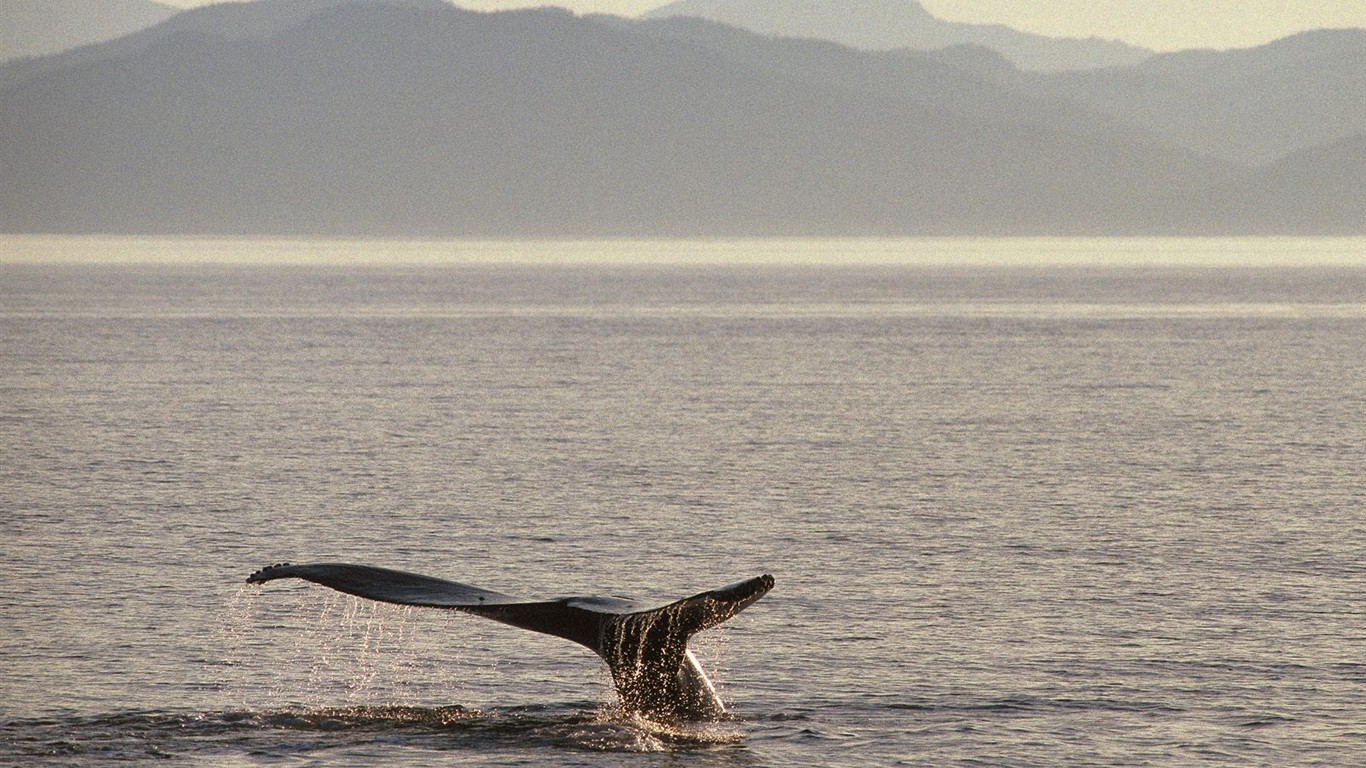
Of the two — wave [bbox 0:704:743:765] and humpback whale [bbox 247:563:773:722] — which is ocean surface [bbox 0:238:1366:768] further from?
humpback whale [bbox 247:563:773:722]

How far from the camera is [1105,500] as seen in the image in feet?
123

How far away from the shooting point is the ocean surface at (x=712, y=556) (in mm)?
19234

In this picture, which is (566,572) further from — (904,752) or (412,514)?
(904,752)

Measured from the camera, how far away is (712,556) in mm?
29812

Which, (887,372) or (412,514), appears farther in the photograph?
(887,372)

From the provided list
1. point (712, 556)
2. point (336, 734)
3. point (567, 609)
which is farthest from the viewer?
point (712, 556)

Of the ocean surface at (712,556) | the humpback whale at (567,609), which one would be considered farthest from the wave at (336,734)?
the humpback whale at (567,609)

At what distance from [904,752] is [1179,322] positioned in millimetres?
104157

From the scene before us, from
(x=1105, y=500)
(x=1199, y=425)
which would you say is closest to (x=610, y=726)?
(x=1105, y=500)

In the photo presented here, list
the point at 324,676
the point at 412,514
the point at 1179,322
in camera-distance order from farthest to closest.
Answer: the point at 1179,322 → the point at 412,514 → the point at 324,676

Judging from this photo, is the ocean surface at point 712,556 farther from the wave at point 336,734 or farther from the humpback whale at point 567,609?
the humpback whale at point 567,609

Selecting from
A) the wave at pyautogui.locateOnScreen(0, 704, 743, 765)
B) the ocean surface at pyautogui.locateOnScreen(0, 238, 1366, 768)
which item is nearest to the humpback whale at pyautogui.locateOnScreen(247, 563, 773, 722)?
the wave at pyautogui.locateOnScreen(0, 704, 743, 765)

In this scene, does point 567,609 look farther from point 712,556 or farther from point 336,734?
point 712,556

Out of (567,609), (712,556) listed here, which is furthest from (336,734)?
(712,556)
